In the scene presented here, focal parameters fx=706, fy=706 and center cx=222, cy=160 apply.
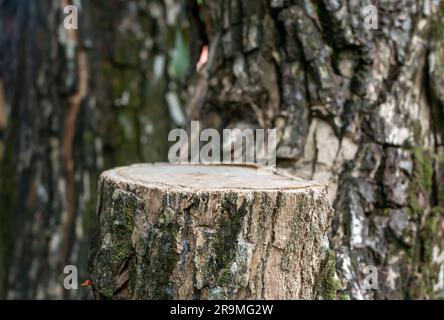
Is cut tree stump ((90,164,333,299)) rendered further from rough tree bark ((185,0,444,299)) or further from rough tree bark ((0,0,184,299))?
rough tree bark ((0,0,184,299))

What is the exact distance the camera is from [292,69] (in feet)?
7.02

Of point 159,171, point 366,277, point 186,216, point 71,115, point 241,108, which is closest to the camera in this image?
point 186,216

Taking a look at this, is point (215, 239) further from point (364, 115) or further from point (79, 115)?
→ point (79, 115)

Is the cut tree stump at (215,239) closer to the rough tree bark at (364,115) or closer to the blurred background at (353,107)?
the blurred background at (353,107)

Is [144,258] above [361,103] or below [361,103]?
below

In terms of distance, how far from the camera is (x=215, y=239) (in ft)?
5.06

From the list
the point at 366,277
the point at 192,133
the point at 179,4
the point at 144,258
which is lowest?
the point at 366,277

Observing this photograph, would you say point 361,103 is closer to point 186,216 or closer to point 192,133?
point 192,133

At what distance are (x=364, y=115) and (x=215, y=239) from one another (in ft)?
2.52

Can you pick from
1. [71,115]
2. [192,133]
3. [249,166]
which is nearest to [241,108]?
[192,133]

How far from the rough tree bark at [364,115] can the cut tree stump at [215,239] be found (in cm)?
44

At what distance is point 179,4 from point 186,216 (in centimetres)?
233

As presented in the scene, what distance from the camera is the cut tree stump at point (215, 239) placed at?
1542 millimetres

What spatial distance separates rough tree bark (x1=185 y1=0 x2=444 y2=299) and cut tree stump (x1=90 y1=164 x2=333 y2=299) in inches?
17.4
